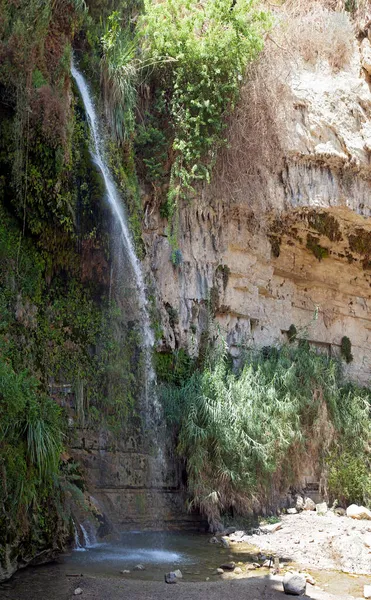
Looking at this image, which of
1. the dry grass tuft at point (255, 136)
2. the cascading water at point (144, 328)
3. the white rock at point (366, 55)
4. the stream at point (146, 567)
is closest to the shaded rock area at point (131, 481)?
the cascading water at point (144, 328)

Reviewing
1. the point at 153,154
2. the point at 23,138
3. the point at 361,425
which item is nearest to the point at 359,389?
the point at 361,425

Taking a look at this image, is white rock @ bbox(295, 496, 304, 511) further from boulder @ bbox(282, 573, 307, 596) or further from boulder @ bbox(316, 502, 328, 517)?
boulder @ bbox(282, 573, 307, 596)

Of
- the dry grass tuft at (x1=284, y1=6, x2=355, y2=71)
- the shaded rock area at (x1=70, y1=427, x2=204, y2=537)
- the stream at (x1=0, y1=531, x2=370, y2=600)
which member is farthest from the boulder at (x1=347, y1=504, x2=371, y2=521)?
the dry grass tuft at (x1=284, y1=6, x2=355, y2=71)

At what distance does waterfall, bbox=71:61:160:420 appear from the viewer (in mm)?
10695

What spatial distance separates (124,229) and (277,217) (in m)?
4.64

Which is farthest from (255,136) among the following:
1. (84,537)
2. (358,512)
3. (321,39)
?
(84,537)

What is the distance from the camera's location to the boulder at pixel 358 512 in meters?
11.1

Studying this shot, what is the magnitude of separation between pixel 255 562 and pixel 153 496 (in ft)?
9.95

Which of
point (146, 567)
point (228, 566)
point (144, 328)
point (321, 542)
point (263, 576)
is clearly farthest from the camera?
point (144, 328)

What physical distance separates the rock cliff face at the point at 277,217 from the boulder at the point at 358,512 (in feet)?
13.5

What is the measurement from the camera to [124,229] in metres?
10.8

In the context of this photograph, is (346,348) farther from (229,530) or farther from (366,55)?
(229,530)

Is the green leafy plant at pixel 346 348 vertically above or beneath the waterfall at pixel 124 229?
beneath

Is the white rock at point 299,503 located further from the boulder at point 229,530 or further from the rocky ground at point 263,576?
the boulder at point 229,530
